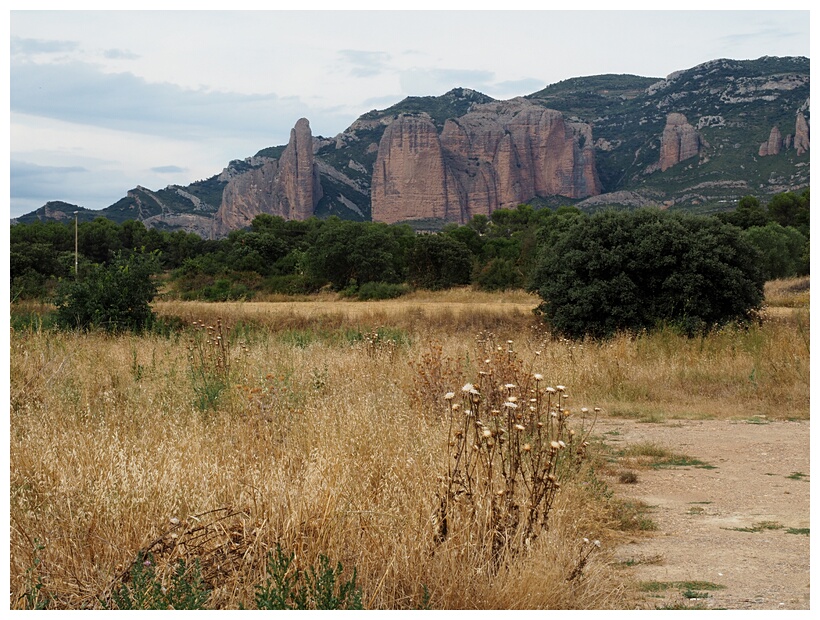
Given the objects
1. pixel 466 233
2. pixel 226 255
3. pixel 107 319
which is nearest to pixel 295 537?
pixel 107 319

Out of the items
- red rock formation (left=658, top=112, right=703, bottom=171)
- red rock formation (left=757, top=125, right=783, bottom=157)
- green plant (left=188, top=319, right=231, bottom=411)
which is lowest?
green plant (left=188, top=319, right=231, bottom=411)

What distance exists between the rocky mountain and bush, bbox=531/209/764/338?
308ft

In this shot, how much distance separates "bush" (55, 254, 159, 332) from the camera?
16.5 m

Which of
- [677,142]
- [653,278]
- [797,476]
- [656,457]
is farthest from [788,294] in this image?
[677,142]

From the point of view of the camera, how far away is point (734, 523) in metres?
5.27

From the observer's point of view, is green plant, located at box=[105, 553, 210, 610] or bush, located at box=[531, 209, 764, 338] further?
bush, located at box=[531, 209, 764, 338]

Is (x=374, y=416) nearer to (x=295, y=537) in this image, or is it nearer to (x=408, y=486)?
(x=408, y=486)

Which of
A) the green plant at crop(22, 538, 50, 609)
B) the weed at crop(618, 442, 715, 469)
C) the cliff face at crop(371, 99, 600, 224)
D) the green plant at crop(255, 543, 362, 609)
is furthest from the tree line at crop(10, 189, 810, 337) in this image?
the cliff face at crop(371, 99, 600, 224)

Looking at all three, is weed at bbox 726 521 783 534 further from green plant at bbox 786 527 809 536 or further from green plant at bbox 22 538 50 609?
green plant at bbox 22 538 50 609

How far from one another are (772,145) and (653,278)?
8878cm

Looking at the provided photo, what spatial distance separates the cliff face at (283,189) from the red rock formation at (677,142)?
62.3 metres

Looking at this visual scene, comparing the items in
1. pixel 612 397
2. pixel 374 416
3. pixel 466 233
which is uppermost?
pixel 466 233

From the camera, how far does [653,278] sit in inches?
683
